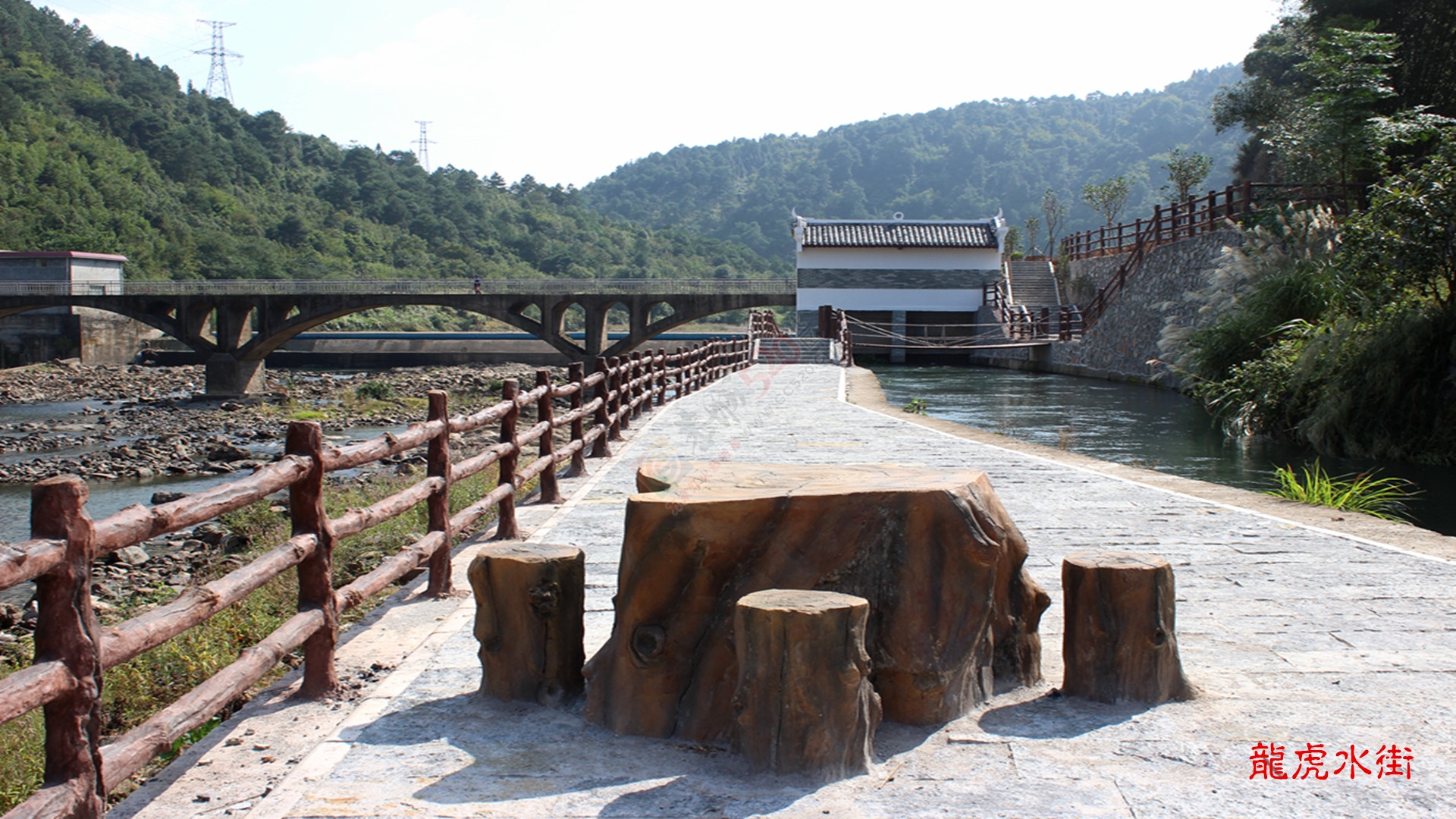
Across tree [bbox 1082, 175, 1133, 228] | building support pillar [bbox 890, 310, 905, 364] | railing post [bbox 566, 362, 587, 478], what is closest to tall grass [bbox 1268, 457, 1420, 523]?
railing post [bbox 566, 362, 587, 478]

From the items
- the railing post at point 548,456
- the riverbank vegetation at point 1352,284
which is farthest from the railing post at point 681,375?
the railing post at point 548,456

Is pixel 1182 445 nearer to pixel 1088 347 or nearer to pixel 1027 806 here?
pixel 1027 806

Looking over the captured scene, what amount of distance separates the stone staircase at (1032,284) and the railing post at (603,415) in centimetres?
2955

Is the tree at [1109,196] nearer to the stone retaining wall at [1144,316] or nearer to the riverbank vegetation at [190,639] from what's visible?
the stone retaining wall at [1144,316]

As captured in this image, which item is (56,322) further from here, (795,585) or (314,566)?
(795,585)

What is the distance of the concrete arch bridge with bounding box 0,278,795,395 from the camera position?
40781 mm

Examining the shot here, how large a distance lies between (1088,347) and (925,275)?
11383 millimetres

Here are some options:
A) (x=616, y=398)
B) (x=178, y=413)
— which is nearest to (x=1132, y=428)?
(x=616, y=398)

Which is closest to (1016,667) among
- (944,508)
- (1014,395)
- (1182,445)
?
(944,508)

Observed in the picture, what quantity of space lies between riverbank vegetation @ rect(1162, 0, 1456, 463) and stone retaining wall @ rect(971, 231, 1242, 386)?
0.93 m

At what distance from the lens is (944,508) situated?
10.6 ft

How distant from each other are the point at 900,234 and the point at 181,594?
3804 centimetres

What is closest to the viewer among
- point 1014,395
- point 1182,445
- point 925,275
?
point 1182,445

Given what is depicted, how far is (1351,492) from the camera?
8.05m
